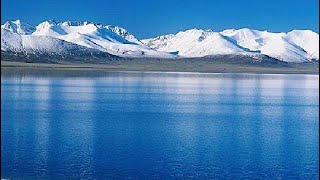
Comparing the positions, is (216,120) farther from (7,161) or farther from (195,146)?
(7,161)

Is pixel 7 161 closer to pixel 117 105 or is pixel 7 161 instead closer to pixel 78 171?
pixel 78 171

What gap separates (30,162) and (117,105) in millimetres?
27422

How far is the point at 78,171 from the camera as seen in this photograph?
76.7 ft

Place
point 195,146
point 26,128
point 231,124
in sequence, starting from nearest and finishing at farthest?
point 195,146 < point 26,128 < point 231,124

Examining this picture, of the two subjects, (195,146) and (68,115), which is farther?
(68,115)

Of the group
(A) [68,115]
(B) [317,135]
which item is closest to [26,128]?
(A) [68,115]

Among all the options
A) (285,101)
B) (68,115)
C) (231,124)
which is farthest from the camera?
(285,101)

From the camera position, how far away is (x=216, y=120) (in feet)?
136

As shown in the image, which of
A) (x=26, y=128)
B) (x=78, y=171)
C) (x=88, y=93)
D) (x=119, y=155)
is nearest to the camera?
(x=78, y=171)

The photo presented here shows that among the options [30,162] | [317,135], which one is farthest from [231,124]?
[30,162]

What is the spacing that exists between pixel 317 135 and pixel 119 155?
520 inches

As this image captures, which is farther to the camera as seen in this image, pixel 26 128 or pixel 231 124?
pixel 231 124

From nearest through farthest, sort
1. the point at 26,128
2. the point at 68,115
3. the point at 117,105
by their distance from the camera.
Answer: the point at 26,128
the point at 68,115
the point at 117,105

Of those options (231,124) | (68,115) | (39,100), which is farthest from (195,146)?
(39,100)
